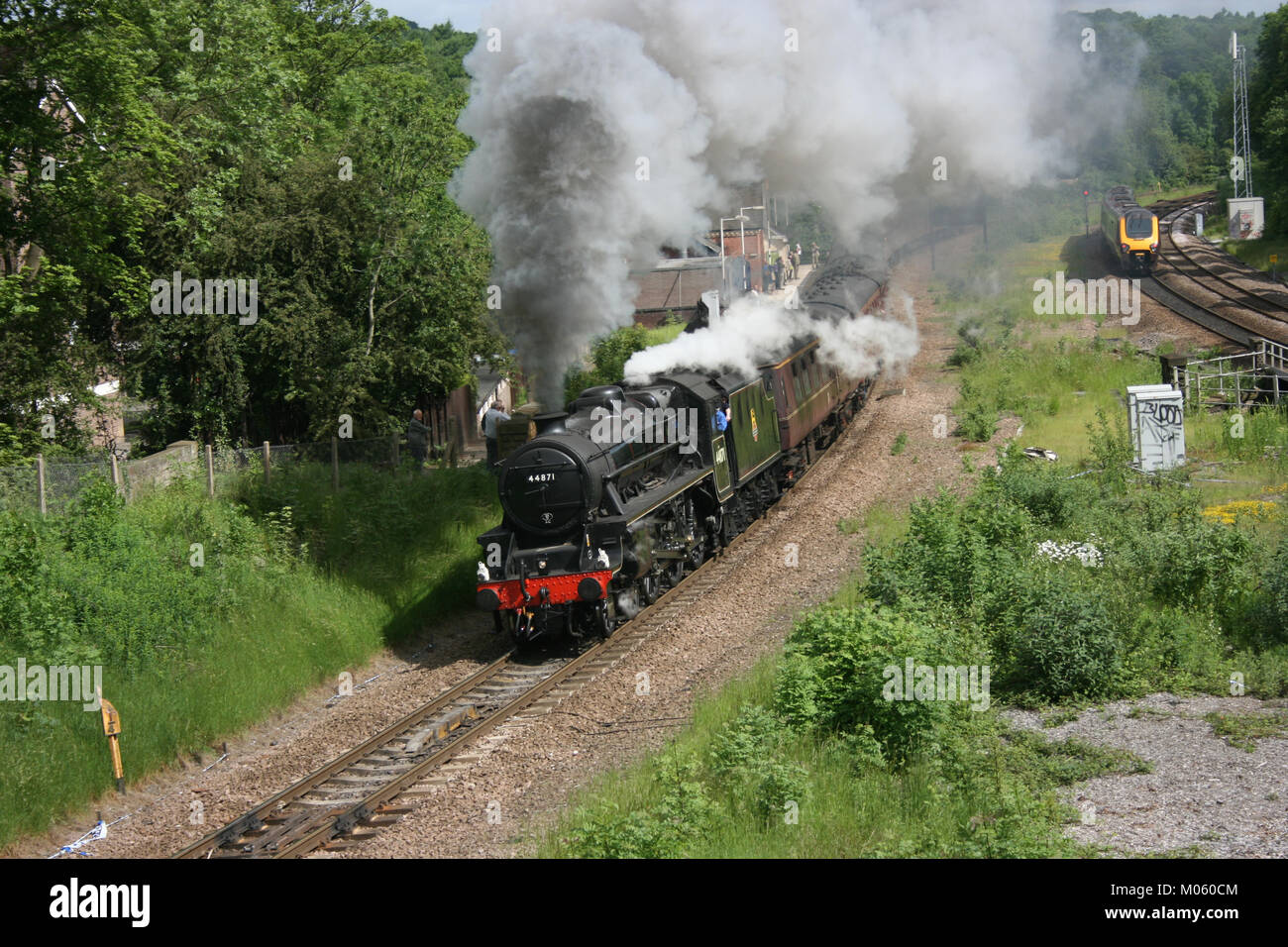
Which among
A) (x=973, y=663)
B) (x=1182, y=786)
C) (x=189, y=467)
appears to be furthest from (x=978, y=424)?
(x=189, y=467)

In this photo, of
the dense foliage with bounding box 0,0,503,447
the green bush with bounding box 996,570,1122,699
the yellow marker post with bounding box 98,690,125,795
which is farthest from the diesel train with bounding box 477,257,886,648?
the dense foliage with bounding box 0,0,503,447

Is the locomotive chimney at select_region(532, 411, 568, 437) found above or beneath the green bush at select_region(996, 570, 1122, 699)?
above

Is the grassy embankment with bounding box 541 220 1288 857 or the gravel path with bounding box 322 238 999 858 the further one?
the gravel path with bounding box 322 238 999 858

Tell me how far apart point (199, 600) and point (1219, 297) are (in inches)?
1273

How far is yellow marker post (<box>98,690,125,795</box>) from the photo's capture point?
9.70 m

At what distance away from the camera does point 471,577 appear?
50.6 ft

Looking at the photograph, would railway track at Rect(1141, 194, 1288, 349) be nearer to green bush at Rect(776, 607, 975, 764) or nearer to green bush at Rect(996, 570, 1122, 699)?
green bush at Rect(996, 570, 1122, 699)

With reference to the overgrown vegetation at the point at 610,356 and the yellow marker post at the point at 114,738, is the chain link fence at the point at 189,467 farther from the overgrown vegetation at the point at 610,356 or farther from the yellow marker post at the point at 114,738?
the overgrown vegetation at the point at 610,356

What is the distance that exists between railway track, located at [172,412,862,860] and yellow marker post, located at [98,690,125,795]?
5.84ft

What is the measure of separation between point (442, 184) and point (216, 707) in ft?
43.7

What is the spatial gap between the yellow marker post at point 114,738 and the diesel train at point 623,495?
13.1 ft

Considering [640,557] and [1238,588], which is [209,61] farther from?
[1238,588]

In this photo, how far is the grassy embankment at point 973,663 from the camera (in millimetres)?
6863

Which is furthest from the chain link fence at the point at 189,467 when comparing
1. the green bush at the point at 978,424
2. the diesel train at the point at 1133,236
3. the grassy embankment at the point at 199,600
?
the diesel train at the point at 1133,236
